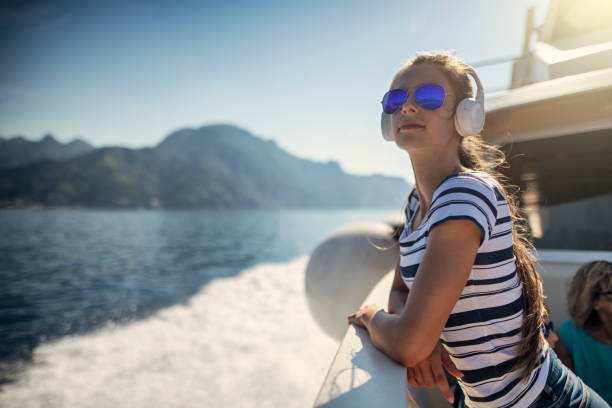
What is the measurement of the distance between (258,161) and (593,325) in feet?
636

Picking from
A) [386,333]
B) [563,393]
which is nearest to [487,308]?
[386,333]

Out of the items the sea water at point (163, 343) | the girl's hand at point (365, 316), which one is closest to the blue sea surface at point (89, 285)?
the sea water at point (163, 343)

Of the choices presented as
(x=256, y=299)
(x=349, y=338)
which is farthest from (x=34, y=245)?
(x=349, y=338)

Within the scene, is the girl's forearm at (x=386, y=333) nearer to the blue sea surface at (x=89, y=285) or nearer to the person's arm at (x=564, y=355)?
the person's arm at (x=564, y=355)

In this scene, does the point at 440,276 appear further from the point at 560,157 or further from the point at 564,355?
the point at 560,157

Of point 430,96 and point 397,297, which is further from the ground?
point 430,96

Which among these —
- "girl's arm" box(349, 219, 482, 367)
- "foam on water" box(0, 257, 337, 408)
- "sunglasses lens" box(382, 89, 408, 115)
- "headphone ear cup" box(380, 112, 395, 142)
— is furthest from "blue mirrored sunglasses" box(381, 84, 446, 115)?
"foam on water" box(0, 257, 337, 408)

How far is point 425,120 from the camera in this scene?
1.22 m

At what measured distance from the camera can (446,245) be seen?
893 millimetres

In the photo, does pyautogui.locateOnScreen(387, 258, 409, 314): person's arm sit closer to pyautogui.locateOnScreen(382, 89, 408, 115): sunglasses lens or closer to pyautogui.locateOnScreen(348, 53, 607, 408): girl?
pyautogui.locateOnScreen(348, 53, 607, 408): girl

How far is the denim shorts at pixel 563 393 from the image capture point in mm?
1093

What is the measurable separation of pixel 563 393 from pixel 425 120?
1.06 meters

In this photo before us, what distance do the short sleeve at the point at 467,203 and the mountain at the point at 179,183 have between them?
13026 cm

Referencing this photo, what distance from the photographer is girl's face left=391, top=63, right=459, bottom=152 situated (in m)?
1.22
